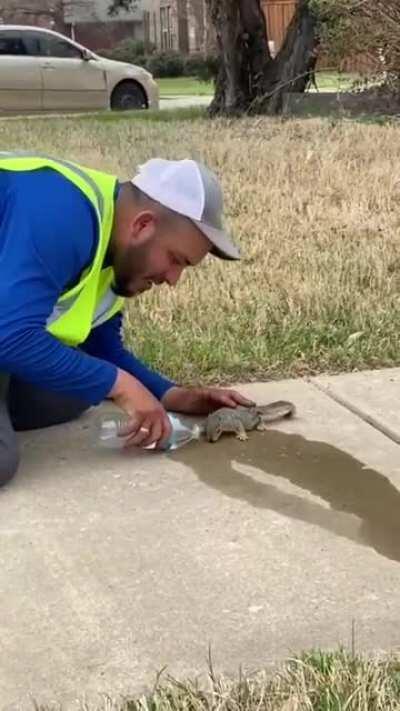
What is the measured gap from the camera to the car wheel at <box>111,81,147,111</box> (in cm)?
2159

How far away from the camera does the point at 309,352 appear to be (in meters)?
4.67

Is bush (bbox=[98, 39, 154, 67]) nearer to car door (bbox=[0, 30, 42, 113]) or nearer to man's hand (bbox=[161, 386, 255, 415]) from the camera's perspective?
car door (bbox=[0, 30, 42, 113])

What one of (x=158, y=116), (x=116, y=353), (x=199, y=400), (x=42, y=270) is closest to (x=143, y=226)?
(x=42, y=270)

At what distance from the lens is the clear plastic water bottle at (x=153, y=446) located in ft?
12.5

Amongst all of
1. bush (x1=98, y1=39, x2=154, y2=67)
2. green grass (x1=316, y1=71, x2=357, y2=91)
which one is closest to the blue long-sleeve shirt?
green grass (x1=316, y1=71, x2=357, y2=91)

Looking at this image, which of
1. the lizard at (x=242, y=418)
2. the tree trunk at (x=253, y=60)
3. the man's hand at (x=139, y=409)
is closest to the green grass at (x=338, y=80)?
the tree trunk at (x=253, y=60)

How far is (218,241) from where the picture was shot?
3344mm

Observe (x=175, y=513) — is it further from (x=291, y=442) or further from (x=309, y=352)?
(x=309, y=352)

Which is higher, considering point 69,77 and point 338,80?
point 338,80

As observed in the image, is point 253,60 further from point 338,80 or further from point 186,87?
A: point 186,87

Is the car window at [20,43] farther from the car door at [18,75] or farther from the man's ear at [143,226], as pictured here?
the man's ear at [143,226]

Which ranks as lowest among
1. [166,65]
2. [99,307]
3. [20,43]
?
[166,65]

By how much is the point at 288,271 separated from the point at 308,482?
2506 millimetres

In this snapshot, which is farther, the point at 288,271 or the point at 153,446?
the point at 288,271
